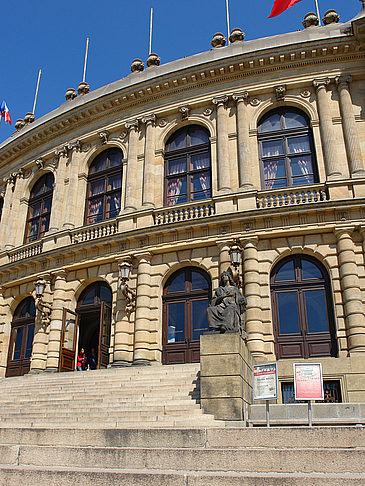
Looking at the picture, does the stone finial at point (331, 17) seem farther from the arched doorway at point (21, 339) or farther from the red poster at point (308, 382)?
the arched doorway at point (21, 339)

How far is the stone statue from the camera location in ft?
43.5

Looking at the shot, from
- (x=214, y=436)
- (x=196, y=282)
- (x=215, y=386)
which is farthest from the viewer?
→ (x=196, y=282)

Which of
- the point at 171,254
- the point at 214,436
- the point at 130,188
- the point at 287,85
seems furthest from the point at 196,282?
the point at 214,436

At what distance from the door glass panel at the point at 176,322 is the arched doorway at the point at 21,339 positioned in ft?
27.6

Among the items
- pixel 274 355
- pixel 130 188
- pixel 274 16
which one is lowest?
pixel 274 355

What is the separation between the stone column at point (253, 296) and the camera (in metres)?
18.0

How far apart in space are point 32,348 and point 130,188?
9517 millimetres

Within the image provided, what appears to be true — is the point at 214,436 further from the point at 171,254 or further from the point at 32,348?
the point at 32,348

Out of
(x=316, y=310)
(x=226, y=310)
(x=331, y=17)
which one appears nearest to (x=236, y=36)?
(x=331, y=17)

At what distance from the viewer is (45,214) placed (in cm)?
2738

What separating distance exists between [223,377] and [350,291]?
7.89 m

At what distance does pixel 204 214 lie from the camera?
21.3 meters

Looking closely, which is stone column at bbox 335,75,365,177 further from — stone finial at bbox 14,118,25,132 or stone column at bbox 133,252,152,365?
stone finial at bbox 14,118,25,132

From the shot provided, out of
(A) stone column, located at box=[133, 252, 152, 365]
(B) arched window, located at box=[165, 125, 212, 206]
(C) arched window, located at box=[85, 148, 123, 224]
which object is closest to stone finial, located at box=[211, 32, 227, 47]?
(B) arched window, located at box=[165, 125, 212, 206]
